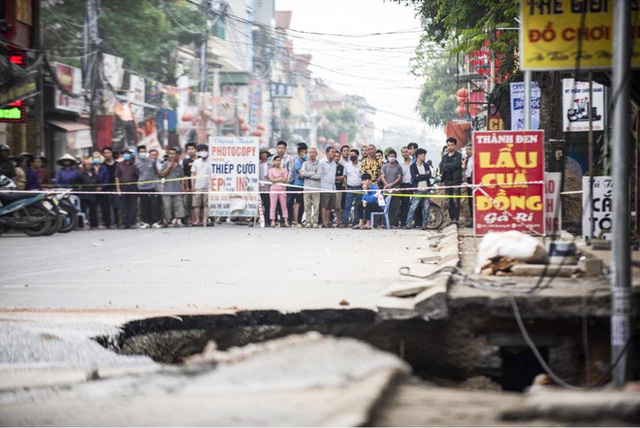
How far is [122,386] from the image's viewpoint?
564cm

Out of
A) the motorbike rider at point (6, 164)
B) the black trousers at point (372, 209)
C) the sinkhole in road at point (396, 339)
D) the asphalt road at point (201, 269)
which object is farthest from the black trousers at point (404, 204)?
the sinkhole in road at point (396, 339)

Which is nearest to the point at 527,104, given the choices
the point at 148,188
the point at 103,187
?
the point at 148,188

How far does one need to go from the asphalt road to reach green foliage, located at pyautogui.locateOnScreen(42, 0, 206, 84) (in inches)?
922

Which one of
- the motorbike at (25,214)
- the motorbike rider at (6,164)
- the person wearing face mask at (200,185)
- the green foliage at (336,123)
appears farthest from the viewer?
the green foliage at (336,123)

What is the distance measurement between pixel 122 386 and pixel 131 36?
4375 cm

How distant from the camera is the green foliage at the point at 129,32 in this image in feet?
142

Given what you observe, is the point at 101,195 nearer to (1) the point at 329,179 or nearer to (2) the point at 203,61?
(1) the point at 329,179

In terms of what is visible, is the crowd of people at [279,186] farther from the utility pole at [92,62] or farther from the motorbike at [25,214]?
the utility pole at [92,62]

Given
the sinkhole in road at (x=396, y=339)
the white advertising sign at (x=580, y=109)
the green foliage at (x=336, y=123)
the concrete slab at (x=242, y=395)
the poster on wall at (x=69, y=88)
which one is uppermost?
the green foliage at (x=336, y=123)

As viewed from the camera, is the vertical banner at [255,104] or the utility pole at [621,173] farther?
the vertical banner at [255,104]

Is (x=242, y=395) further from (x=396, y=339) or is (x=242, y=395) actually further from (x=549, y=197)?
(x=549, y=197)

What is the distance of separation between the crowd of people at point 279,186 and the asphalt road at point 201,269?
92.2 inches

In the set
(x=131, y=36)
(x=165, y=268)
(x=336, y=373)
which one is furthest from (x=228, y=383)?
(x=131, y=36)

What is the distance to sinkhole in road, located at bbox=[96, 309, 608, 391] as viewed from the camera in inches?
293
